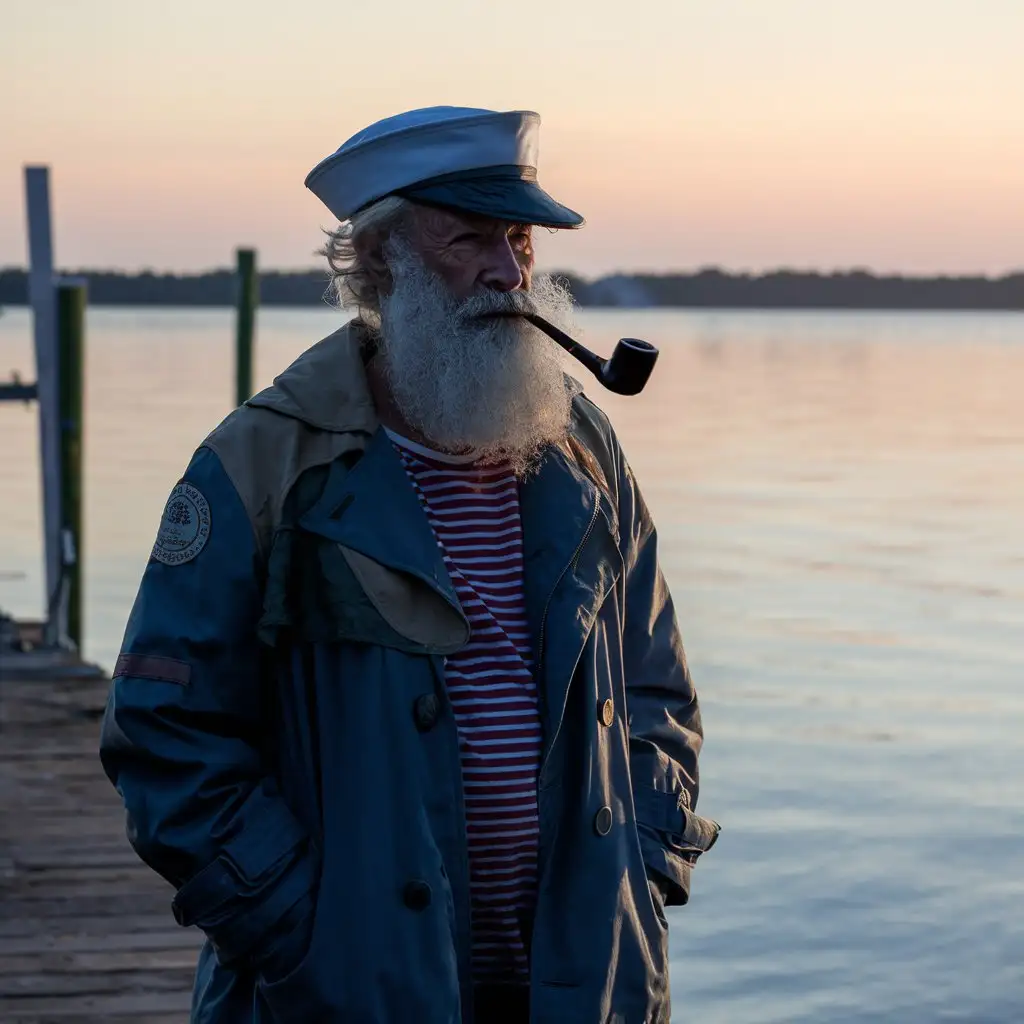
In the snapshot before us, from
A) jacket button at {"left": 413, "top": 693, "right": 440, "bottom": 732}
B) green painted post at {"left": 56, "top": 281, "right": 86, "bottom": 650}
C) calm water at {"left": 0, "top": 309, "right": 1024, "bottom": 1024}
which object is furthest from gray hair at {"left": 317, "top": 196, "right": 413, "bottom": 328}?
green painted post at {"left": 56, "top": 281, "right": 86, "bottom": 650}

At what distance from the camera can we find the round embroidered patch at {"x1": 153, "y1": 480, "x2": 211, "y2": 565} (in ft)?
7.84

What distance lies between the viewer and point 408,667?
7.75ft

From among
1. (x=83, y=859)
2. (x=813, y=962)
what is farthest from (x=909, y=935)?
(x=83, y=859)

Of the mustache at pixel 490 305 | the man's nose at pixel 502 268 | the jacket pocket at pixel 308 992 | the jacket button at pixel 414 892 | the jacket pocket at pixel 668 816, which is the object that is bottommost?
the jacket pocket at pixel 308 992

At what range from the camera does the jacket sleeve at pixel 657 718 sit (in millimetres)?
2752

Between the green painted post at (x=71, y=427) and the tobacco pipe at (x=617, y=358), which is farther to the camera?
the green painted post at (x=71, y=427)

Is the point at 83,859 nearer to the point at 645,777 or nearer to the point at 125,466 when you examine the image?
the point at 645,777

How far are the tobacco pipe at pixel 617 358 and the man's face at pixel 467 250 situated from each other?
0.05 metres

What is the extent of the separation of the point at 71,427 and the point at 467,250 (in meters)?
8.12

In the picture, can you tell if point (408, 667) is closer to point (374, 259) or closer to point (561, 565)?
point (561, 565)

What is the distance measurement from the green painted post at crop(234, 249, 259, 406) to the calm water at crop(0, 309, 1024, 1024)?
2154 millimetres

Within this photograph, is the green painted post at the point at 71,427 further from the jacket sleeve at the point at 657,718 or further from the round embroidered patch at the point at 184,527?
the round embroidered patch at the point at 184,527

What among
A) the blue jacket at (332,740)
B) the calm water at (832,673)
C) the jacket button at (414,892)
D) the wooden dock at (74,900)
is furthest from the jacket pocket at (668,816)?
the calm water at (832,673)

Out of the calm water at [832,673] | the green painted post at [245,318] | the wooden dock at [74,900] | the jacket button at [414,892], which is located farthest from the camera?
the green painted post at [245,318]
